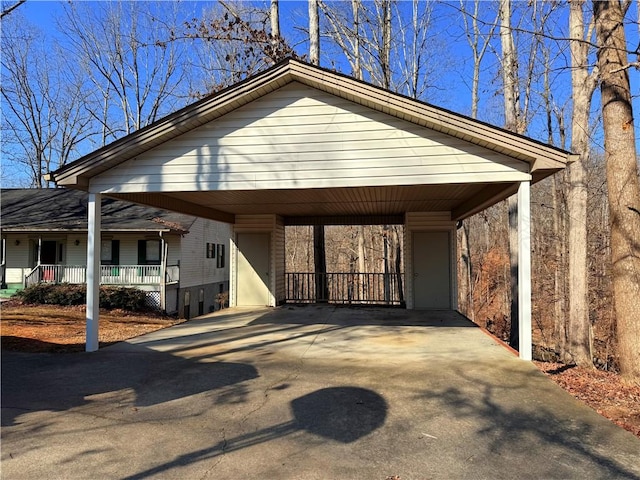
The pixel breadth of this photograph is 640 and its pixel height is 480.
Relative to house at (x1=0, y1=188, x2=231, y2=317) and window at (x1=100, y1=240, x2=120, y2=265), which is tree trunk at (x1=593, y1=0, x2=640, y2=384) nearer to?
house at (x1=0, y1=188, x2=231, y2=317)

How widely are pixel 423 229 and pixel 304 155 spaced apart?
19.6ft

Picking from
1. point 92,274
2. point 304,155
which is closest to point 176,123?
point 304,155

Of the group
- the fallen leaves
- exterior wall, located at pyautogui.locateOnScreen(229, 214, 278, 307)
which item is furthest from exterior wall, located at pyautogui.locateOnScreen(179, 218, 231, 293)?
the fallen leaves

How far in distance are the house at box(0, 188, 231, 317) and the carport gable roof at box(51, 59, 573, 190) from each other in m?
10.8

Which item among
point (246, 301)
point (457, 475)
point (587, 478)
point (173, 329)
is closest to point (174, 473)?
point (457, 475)

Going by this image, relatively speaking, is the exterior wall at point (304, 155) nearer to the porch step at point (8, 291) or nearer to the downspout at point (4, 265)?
the porch step at point (8, 291)

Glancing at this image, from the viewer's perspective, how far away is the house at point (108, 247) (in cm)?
1742

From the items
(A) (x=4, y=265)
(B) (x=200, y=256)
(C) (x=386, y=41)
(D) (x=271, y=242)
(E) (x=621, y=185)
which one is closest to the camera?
(E) (x=621, y=185)

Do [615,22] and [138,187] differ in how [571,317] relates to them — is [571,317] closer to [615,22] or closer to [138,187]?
[615,22]

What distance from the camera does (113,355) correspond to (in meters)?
6.29

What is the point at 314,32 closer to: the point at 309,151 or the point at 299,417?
the point at 309,151

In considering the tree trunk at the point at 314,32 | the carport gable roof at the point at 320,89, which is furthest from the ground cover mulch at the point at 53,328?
the tree trunk at the point at 314,32

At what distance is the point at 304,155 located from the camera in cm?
626

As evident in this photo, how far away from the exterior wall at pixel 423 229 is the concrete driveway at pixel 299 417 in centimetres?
456
